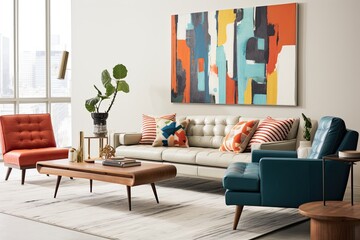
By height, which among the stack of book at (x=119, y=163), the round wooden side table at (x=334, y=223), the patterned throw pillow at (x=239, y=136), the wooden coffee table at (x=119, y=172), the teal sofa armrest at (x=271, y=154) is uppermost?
the patterned throw pillow at (x=239, y=136)

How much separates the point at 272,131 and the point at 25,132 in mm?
3263

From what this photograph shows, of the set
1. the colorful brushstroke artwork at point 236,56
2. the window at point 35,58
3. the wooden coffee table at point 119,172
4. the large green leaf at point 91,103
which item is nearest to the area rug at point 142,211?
the wooden coffee table at point 119,172

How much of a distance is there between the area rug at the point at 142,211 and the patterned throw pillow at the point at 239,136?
519mm

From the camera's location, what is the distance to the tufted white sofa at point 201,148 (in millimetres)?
6648

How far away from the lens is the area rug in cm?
508

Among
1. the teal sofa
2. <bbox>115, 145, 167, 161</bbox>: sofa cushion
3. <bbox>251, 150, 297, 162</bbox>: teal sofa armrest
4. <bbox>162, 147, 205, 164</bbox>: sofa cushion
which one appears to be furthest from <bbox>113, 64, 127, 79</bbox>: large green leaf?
the teal sofa

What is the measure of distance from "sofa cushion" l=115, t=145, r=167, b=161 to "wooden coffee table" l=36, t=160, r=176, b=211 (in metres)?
0.85

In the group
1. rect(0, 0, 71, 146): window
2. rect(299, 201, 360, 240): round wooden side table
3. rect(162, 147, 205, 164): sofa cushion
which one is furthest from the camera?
rect(0, 0, 71, 146): window

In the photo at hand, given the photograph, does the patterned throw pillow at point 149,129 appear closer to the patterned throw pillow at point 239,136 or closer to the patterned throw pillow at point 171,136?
the patterned throw pillow at point 171,136

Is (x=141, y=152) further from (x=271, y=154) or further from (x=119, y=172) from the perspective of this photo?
(x=271, y=154)

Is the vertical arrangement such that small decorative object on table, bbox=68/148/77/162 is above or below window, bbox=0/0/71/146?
below

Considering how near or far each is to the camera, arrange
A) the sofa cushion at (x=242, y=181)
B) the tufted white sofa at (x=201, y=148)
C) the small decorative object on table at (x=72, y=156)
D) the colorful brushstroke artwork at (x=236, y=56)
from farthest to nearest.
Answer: the colorful brushstroke artwork at (x=236, y=56) → the small decorative object on table at (x=72, y=156) → the tufted white sofa at (x=201, y=148) → the sofa cushion at (x=242, y=181)

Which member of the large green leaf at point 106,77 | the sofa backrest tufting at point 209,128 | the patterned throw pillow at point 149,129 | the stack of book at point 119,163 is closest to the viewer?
the stack of book at point 119,163

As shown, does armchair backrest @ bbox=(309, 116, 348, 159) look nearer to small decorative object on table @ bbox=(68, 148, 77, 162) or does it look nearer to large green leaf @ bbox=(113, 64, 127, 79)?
small decorative object on table @ bbox=(68, 148, 77, 162)
